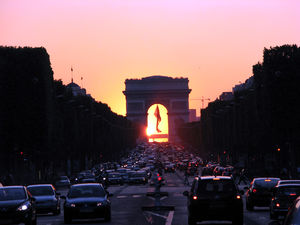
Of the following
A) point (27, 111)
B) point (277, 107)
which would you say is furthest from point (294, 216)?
point (277, 107)

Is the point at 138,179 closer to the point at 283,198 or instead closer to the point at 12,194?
the point at 283,198

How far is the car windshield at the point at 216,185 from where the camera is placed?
29016 millimetres

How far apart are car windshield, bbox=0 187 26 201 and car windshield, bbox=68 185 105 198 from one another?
189 inches

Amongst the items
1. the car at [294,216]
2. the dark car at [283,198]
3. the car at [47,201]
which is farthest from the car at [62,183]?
the car at [294,216]

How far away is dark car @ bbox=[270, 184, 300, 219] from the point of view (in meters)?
32.0

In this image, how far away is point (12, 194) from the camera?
1224 inches

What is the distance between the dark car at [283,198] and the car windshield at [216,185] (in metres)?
3.53

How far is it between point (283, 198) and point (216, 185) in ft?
13.1

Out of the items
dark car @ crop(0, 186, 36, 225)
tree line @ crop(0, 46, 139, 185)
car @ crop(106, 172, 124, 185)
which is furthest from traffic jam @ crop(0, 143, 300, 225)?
car @ crop(106, 172, 124, 185)

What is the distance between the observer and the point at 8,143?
269ft

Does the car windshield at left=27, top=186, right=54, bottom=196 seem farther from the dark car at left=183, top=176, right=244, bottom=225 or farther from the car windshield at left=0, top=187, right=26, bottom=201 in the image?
the dark car at left=183, top=176, right=244, bottom=225

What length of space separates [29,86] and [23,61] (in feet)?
9.40

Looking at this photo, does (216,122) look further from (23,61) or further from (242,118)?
(23,61)

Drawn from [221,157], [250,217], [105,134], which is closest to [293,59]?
[250,217]
